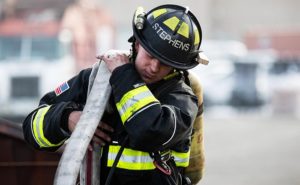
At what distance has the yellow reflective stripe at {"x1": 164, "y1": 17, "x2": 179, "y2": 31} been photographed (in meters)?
2.27

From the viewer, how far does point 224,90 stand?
16.3 metres

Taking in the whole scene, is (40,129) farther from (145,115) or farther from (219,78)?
(219,78)

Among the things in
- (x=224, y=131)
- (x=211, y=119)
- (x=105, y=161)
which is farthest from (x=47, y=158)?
(x=211, y=119)

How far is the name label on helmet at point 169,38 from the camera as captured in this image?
2264 mm

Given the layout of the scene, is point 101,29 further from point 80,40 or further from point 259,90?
point 259,90

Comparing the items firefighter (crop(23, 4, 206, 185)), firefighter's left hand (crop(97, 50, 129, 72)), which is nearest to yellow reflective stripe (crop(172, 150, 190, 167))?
firefighter (crop(23, 4, 206, 185))

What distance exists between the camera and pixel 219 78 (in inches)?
642

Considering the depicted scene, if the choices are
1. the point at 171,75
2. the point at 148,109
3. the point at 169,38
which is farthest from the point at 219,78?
the point at 148,109

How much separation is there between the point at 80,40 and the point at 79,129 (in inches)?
649

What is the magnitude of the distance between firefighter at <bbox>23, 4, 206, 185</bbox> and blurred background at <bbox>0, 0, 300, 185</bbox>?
589cm

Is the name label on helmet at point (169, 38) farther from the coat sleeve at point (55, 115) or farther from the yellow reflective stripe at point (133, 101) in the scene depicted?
the coat sleeve at point (55, 115)

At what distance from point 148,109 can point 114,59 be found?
0.81 feet

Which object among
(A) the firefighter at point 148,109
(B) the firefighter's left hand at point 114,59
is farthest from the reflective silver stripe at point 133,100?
(B) the firefighter's left hand at point 114,59

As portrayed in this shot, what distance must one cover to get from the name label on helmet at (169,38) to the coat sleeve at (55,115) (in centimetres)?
34
